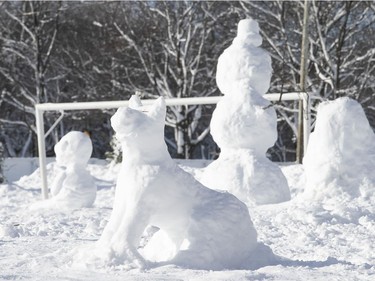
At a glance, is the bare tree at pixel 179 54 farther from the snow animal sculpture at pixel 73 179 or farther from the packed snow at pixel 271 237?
the snow animal sculpture at pixel 73 179

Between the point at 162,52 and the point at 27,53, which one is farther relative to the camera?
the point at 27,53

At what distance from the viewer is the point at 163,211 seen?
4566mm

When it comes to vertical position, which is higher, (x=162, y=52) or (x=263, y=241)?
(x=162, y=52)

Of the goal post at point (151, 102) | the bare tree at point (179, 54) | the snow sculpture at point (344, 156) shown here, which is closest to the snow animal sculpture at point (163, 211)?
the snow sculpture at point (344, 156)

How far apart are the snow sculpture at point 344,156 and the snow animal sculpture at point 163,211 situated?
3643 millimetres

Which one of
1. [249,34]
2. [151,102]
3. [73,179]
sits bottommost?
[73,179]

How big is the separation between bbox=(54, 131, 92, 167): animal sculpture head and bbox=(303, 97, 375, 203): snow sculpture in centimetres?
339

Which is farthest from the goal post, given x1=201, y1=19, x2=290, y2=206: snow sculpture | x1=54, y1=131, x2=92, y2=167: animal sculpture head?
x1=54, y1=131, x2=92, y2=167: animal sculpture head

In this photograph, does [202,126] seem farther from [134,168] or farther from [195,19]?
[134,168]

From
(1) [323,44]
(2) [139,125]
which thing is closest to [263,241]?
(2) [139,125]

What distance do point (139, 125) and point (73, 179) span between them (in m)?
4.77

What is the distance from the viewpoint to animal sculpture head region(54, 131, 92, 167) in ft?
30.0

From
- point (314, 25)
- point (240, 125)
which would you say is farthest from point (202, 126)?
point (240, 125)

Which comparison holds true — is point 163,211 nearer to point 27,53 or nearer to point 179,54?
point 179,54
